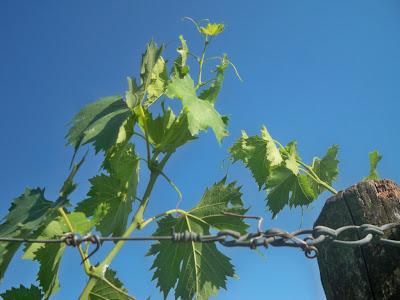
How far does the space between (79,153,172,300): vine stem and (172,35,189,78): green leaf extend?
39cm

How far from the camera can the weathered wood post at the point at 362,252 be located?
139 cm

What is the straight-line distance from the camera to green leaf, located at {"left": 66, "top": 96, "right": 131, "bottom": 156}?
5.82 ft

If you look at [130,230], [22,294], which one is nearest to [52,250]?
[22,294]

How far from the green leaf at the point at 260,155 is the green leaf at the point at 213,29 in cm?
69

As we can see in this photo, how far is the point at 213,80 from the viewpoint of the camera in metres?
2.16

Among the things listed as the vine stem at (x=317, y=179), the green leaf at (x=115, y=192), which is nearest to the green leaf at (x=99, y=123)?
the green leaf at (x=115, y=192)

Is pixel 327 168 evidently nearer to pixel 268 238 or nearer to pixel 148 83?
pixel 148 83

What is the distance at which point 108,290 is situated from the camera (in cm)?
180

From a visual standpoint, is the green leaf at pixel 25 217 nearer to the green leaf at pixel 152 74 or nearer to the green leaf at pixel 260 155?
the green leaf at pixel 152 74

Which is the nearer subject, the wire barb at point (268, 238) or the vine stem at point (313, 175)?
the wire barb at point (268, 238)

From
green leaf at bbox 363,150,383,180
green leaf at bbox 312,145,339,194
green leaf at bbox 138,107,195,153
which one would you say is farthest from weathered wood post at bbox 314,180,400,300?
green leaf at bbox 312,145,339,194

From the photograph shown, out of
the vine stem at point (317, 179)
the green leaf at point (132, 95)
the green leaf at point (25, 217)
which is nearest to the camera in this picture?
the green leaf at point (25, 217)

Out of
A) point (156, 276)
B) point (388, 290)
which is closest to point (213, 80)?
point (156, 276)

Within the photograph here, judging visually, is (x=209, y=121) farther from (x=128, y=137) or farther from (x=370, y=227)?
(x=370, y=227)
